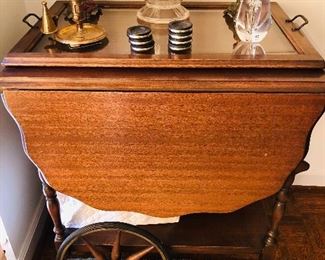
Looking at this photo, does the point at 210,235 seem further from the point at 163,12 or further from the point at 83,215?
the point at 163,12

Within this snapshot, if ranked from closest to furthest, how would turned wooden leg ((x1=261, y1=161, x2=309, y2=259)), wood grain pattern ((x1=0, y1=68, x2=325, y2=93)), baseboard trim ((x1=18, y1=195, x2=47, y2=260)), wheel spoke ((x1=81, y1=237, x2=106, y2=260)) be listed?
wood grain pattern ((x1=0, y1=68, x2=325, y2=93))
turned wooden leg ((x1=261, y1=161, x2=309, y2=259))
wheel spoke ((x1=81, y1=237, x2=106, y2=260))
baseboard trim ((x1=18, y1=195, x2=47, y2=260))

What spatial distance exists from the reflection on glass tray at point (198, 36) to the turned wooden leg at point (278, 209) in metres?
0.33

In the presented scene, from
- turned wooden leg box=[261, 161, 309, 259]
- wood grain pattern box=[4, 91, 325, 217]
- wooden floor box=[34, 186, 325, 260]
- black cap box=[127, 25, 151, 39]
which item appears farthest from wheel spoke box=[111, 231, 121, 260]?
black cap box=[127, 25, 151, 39]

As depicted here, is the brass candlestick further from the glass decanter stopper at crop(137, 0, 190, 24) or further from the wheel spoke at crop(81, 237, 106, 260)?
the wheel spoke at crop(81, 237, 106, 260)

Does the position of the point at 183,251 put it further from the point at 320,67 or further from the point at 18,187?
the point at 320,67

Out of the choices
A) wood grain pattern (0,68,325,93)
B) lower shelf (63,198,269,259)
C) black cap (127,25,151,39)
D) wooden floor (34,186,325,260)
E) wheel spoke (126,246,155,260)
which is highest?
black cap (127,25,151,39)

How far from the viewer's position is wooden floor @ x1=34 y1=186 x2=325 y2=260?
4.66 ft

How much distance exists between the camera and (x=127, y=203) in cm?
104

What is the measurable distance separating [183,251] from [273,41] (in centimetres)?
69

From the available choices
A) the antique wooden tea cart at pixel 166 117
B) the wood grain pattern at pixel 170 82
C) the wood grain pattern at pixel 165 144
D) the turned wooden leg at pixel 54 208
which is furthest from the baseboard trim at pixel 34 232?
the wood grain pattern at pixel 170 82

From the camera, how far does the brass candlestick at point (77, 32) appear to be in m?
0.99

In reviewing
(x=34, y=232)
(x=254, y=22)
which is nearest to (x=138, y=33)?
(x=254, y=22)

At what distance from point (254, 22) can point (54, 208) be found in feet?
2.46

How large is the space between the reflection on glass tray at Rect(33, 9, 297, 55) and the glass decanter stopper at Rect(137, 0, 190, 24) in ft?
0.09
